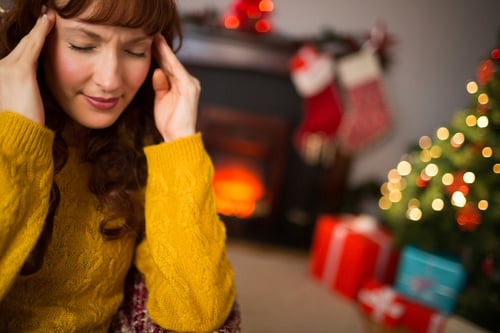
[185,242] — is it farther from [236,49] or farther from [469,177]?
[236,49]

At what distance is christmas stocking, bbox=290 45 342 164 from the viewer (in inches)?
113

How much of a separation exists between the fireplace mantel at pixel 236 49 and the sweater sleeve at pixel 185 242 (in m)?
2.12

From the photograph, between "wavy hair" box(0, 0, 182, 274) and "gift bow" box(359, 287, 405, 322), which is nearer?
"wavy hair" box(0, 0, 182, 274)

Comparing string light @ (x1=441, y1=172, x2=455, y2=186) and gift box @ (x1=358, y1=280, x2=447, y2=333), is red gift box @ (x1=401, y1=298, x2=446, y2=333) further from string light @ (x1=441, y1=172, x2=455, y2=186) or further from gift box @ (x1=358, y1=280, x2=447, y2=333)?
string light @ (x1=441, y1=172, x2=455, y2=186)

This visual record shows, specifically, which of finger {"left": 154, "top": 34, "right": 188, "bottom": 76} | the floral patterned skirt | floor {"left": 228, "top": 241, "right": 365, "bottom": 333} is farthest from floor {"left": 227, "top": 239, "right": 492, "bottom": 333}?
finger {"left": 154, "top": 34, "right": 188, "bottom": 76}

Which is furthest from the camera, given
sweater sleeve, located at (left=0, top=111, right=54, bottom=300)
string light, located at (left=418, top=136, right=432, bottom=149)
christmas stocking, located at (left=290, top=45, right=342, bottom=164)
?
christmas stocking, located at (left=290, top=45, right=342, bottom=164)

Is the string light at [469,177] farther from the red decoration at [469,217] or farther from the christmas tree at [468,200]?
the red decoration at [469,217]

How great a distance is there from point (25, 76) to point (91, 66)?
0.12 meters

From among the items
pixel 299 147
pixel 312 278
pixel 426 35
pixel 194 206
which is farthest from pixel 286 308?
pixel 426 35

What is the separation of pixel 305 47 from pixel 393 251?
1.45m

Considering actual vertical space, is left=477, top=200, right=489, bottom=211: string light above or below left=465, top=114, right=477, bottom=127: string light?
below

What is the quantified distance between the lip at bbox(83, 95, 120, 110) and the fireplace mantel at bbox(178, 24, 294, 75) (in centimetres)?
216

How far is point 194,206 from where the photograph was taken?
34.9 inches

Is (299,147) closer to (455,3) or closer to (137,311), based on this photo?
(455,3)
